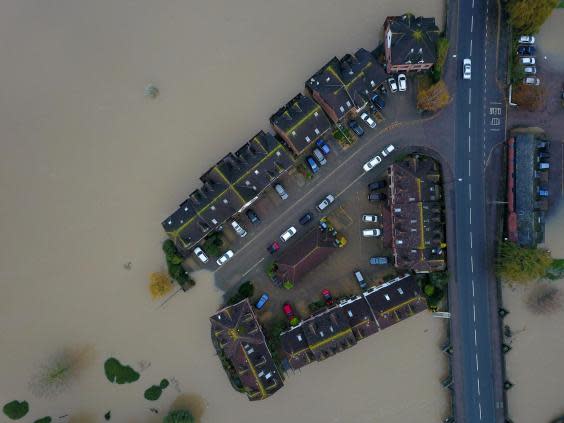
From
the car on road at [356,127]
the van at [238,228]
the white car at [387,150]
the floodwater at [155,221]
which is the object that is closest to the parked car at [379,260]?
the floodwater at [155,221]

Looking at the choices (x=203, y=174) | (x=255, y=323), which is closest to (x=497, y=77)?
(x=203, y=174)

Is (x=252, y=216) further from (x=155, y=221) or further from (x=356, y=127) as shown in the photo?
(x=356, y=127)

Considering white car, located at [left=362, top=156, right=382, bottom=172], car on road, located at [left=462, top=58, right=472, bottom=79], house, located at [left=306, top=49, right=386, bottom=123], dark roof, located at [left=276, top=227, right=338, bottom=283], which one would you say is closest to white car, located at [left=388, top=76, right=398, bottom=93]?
house, located at [left=306, top=49, right=386, bottom=123]

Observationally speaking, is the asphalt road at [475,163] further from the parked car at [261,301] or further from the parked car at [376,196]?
the parked car at [261,301]

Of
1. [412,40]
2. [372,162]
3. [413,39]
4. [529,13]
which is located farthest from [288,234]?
[529,13]

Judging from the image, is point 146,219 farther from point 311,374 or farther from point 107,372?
point 311,374

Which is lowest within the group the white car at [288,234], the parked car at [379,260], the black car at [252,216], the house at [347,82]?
the parked car at [379,260]
